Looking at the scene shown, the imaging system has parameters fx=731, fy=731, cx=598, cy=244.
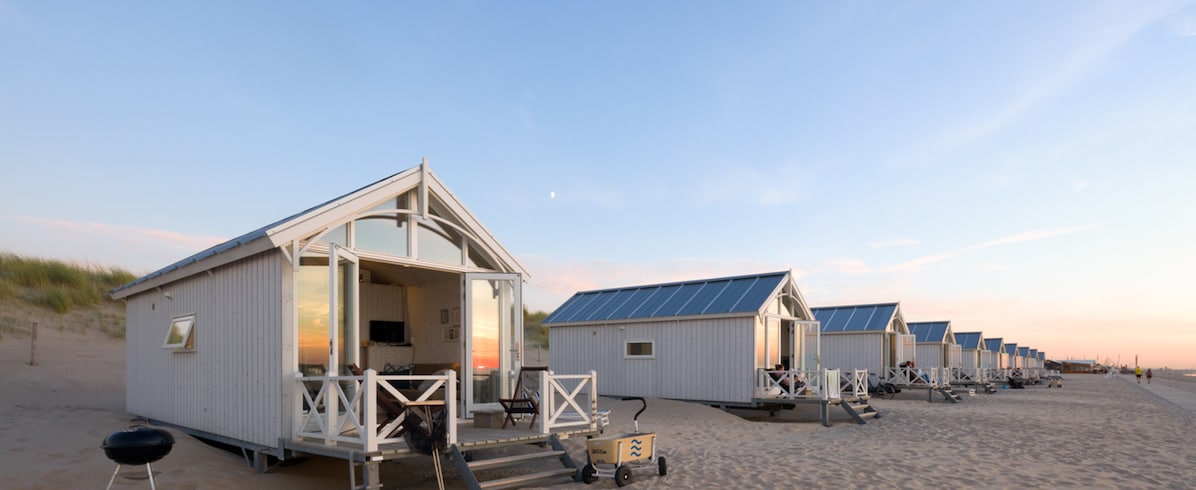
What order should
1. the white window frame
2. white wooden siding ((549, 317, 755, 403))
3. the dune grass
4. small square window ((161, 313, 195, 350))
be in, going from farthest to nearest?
the dune grass → the white window frame → white wooden siding ((549, 317, 755, 403)) → small square window ((161, 313, 195, 350))

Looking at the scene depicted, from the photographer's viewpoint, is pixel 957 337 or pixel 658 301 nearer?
pixel 658 301

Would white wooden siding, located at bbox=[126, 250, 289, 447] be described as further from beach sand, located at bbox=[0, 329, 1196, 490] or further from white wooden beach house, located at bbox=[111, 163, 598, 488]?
beach sand, located at bbox=[0, 329, 1196, 490]

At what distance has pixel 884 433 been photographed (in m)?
15.2

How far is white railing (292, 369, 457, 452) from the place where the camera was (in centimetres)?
794

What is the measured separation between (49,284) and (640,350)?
898 inches

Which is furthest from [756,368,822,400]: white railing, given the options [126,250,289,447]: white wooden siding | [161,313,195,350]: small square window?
[161,313,195,350]: small square window

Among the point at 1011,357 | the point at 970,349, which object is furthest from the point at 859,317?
the point at 1011,357

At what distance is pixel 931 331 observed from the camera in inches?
1396

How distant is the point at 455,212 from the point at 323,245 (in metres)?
2.16

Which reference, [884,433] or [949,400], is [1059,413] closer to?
[949,400]

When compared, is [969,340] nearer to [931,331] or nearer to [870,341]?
[931,331]

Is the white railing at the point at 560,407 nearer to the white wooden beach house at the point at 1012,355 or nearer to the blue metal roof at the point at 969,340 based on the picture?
the blue metal roof at the point at 969,340

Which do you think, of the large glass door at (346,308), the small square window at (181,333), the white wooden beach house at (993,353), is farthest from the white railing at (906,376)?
the white wooden beach house at (993,353)

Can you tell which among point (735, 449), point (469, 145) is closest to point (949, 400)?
point (735, 449)
